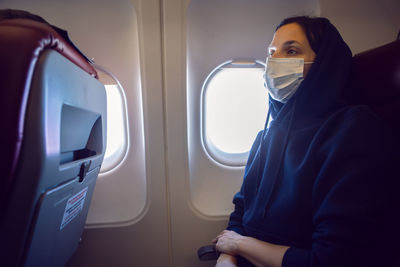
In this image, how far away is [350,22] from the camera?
54.6 inches

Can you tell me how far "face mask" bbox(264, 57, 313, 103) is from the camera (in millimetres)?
→ 943

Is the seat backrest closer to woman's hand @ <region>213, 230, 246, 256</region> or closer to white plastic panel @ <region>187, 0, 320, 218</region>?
white plastic panel @ <region>187, 0, 320, 218</region>

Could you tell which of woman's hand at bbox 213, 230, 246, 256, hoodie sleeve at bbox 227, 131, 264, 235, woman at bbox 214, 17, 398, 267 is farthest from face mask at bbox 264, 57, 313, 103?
woman's hand at bbox 213, 230, 246, 256

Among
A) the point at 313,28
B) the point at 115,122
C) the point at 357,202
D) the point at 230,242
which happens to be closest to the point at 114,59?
the point at 115,122

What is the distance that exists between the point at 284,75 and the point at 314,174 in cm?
47

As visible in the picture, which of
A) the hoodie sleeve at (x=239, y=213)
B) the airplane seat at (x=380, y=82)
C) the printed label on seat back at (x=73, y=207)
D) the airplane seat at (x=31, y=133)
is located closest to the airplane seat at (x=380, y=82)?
the airplane seat at (x=380, y=82)

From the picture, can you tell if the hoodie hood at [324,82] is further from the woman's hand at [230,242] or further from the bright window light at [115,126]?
the bright window light at [115,126]

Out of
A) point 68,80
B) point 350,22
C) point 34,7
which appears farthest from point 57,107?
point 350,22

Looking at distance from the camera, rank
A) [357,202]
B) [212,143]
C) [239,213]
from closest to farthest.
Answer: [357,202]
[239,213]
[212,143]

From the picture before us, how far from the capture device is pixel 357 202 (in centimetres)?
64

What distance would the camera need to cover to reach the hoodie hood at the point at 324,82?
847mm

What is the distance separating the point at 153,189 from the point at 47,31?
3.50 feet

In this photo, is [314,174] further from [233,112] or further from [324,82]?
[233,112]

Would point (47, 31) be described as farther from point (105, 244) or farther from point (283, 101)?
point (105, 244)
